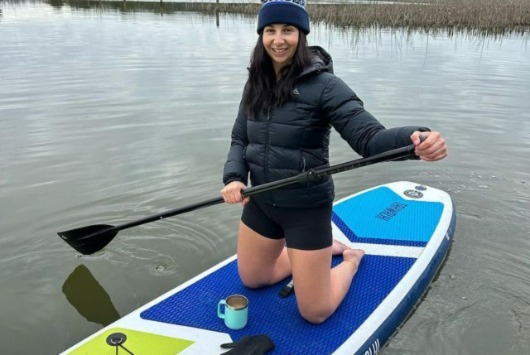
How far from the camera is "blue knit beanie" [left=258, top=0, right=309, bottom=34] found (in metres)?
2.78

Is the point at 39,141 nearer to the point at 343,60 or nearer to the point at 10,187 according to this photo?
the point at 10,187

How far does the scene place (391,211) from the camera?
5.07 meters

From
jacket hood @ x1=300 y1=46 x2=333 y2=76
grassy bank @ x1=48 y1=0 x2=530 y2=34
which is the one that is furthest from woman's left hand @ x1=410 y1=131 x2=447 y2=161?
grassy bank @ x1=48 y1=0 x2=530 y2=34

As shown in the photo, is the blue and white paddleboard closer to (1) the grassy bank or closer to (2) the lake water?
(2) the lake water

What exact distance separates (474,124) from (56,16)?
25897mm

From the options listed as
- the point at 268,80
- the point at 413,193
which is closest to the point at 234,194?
the point at 268,80

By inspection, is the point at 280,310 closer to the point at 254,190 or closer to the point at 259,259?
the point at 259,259

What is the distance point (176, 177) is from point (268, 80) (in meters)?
3.66

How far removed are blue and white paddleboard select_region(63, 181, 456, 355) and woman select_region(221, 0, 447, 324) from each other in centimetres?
19

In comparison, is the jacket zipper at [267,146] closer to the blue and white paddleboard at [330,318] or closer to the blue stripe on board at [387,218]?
the blue and white paddleboard at [330,318]

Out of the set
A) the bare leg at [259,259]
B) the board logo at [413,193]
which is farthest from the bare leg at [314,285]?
the board logo at [413,193]

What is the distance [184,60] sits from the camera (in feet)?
48.0

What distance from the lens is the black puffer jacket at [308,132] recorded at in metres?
2.71

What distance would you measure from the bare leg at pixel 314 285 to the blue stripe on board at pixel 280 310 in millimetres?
86
